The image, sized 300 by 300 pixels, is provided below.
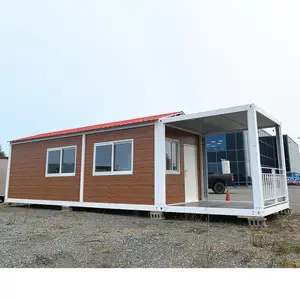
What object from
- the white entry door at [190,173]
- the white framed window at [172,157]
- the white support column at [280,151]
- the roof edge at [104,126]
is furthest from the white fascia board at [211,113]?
the white support column at [280,151]

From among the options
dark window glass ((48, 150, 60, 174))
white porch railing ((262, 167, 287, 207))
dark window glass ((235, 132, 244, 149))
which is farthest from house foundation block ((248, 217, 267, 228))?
dark window glass ((235, 132, 244, 149))

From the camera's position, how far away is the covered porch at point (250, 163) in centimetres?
575

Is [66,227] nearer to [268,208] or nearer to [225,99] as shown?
[268,208]

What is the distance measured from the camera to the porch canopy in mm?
6309

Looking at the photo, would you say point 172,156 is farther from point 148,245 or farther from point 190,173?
point 148,245

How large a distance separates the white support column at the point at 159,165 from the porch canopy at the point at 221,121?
1.09ft

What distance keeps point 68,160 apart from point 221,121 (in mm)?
5417

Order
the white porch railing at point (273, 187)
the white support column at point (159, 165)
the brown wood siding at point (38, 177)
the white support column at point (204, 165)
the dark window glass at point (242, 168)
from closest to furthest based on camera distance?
the white porch railing at point (273, 187) < the white support column at point (159, 165) < the brown wood siding at point (38, 177) < the white support column at point (204, 165) < the dark window glass at point (242, 168)

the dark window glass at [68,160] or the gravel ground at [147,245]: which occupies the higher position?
the dark window glass at [68,160]

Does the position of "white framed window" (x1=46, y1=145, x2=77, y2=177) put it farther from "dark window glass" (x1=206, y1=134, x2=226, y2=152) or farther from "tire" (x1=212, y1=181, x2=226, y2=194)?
"dark window glass" (x1=206, y1=134, x2=226, y2=152)

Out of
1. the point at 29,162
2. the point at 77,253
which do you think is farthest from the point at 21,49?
the point at 77,253

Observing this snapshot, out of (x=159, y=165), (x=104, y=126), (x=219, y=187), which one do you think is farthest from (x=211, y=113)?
(x=219, y=187)

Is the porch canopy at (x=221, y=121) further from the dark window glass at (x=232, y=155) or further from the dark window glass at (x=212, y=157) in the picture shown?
the dark window glass at (x=212, y=157)

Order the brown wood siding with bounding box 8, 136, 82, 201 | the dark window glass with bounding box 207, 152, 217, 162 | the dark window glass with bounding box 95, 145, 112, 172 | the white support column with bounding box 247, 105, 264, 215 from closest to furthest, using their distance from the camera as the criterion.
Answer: the white support column with bounding box 247, 105, 264, 215 → the dark window glass with bounding box 95, 145, 112, 172 → the brown wood siding with bounding box 8, 136, 82, 201 → the dark window glass with bounding box 207, 152, 217, 162
